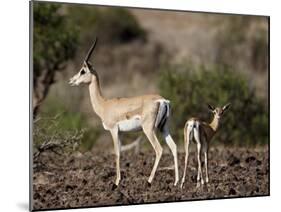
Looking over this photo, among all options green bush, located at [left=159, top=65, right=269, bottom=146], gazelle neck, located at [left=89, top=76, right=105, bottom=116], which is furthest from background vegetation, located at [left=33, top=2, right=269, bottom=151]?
gazelle neck, located at [left=89, top=76, right=105, bottom=116]

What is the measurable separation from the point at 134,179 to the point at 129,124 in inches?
22.4

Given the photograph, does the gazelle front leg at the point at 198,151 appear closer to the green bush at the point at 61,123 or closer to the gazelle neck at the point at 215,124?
the gazelle neck at the point at 215,124

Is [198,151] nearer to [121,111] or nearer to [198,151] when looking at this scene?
[198,151]

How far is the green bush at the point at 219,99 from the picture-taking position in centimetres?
884

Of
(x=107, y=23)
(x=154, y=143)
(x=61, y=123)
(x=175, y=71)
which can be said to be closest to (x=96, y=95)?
(x=61, y=123)

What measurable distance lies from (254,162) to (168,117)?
4.41 feet

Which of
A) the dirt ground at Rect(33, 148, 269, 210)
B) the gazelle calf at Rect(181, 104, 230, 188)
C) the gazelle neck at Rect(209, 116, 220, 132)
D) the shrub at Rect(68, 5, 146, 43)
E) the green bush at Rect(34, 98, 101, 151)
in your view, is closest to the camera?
the dirt ground at Rect(33, 148, 269, 210)

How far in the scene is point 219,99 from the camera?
8.78 m

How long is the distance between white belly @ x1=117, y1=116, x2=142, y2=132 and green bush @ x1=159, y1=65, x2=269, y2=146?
1.34m

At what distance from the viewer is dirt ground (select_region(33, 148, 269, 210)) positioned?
290 inches

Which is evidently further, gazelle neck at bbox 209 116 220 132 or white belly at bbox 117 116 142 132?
gazelle neck at bbox 209 116 220 132

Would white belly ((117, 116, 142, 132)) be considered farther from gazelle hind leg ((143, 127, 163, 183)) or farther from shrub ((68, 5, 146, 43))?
shrub ((68, 5, 146, 43))

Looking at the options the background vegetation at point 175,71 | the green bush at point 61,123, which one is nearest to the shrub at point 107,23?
the background vegetation at point 175,71
